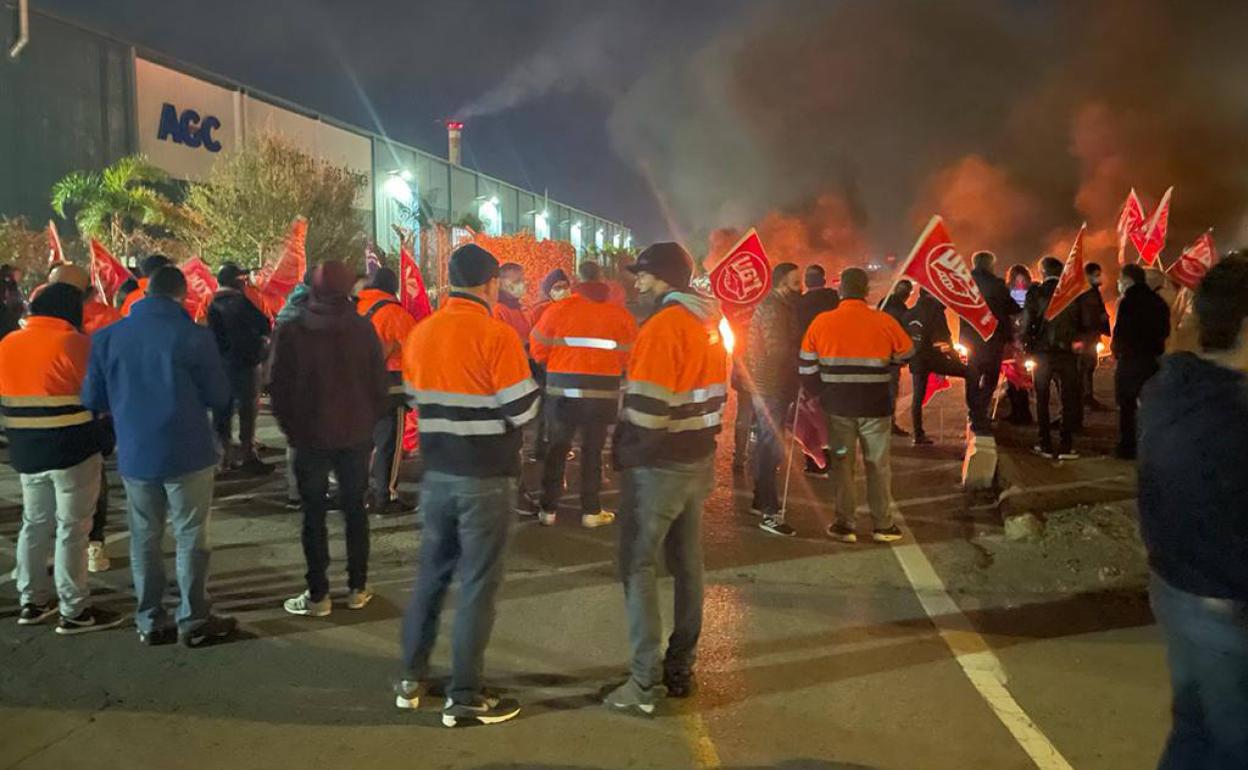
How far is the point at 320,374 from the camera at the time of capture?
495 centimetres

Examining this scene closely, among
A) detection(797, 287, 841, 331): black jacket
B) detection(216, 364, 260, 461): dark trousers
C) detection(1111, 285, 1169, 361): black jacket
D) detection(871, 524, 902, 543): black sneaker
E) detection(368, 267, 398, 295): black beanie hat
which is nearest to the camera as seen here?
detection(871, 524, 902, 543): black sneaker

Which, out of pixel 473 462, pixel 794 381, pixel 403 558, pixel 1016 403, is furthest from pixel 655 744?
pixel 1016 403

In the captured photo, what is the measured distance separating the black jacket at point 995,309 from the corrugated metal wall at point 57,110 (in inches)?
1035

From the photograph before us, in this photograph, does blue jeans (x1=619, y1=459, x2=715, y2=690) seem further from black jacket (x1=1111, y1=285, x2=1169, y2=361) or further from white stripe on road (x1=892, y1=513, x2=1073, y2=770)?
black jacket (x1=1111, y1=285, x2=1169, y2=361)

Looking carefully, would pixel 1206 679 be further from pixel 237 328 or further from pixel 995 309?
pixel 237 328

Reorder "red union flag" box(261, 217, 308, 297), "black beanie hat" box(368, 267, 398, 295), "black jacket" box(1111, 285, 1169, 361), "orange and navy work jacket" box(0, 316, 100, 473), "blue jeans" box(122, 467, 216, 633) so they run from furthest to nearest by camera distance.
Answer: "red union flag" box(261, 217, 308, 297), "black jacket" box(1111, 285, 1169, 361), "black beanie hat" box(368, 267, 398, 295), "orange and navy work jacket" box(0, 316, 100, 473), "blue jeans" box(122, 467, 216, 633)

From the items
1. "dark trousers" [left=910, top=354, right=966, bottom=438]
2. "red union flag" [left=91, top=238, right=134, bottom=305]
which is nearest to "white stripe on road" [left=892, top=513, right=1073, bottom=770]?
"dark trousers" [left=910, top=354, right=966, bottom=438]

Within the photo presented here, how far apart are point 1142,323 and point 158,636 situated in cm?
817

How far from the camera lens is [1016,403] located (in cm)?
1144

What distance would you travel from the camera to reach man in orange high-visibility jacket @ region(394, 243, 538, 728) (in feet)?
12.6

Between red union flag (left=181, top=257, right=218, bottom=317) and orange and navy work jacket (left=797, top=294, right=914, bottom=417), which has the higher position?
red union flag (left=181, top=257, right=218, bottom=317)

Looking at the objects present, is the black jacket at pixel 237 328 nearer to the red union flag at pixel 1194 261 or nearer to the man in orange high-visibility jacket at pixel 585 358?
the man in orange high-visibility jacket at pixel 585 358

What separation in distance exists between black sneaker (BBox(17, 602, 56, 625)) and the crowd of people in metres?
0.01

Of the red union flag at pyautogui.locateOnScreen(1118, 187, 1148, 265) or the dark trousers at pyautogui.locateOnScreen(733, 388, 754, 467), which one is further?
the red union flag at pyautogui.locateOnScreen(1118, 187, 1148, 265)
